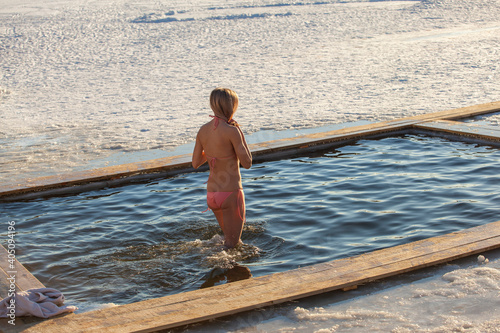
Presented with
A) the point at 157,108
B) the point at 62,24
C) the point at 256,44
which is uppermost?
the point at 62,24

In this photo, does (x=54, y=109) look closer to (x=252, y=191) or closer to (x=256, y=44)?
(x=252, y=191)

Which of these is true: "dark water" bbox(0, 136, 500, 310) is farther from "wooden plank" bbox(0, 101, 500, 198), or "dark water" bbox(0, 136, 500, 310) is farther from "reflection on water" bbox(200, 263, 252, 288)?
"wooden plank" bbox(0, 101, 500, 198)

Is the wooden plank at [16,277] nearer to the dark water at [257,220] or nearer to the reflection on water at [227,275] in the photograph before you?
the dark water at [257,220]

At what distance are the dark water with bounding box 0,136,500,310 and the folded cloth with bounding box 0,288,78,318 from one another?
446mm

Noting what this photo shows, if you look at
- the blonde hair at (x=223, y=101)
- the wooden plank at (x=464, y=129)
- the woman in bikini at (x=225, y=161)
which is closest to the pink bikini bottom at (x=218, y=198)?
the woman in bikini at (x=225, y=161)

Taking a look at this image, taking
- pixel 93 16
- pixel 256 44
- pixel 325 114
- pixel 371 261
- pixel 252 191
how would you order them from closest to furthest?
pixel 371 261 < pixel 252 191 < pixel 325 114 < pixel 256 44 < pixel 93 16

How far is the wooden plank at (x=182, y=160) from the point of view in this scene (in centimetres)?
638

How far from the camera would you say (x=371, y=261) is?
3.69 metres

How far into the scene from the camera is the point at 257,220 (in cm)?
538

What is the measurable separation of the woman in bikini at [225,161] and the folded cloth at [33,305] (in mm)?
1540

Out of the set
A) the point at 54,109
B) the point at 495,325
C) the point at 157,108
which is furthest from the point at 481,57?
the point at 495,325

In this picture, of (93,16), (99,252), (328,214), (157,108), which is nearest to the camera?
(99,252)

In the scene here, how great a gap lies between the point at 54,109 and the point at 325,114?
5627 millimetres

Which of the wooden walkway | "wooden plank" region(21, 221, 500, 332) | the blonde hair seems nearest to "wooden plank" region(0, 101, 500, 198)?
the wooden walkway
